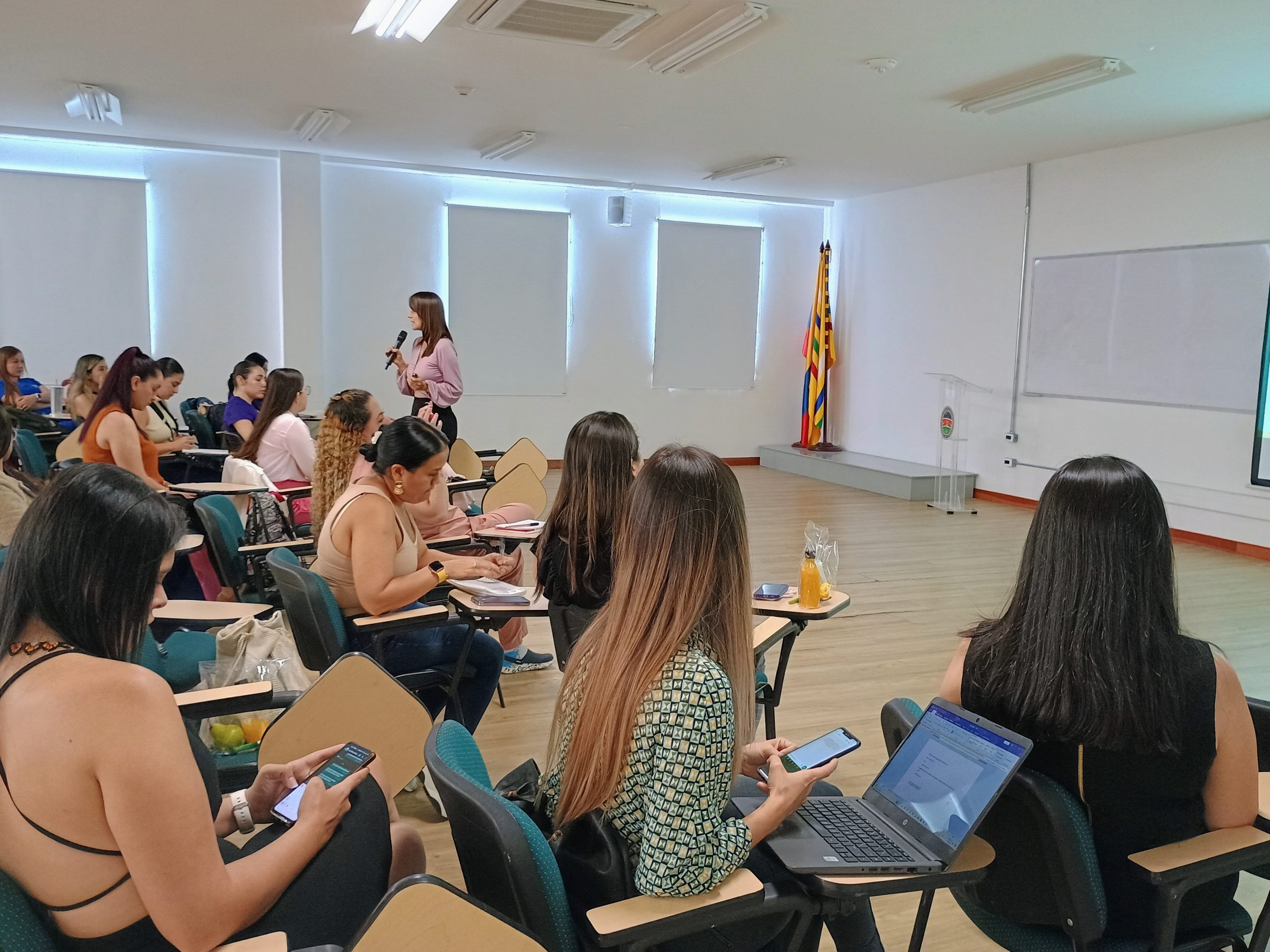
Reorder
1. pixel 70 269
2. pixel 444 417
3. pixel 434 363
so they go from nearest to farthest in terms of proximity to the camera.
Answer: pixel 434 363
pixel 444 417
pixel 70 269

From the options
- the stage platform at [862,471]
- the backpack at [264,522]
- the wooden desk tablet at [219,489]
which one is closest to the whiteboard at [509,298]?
the stage platform at [862,471]

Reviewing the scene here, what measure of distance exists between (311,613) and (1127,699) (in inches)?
82.0

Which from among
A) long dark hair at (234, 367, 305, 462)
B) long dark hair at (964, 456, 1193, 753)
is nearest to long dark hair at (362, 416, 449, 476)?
long dark hair at (964, 456, 1193, 753)

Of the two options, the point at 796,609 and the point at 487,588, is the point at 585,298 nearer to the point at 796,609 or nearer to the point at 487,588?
the point at 487,588

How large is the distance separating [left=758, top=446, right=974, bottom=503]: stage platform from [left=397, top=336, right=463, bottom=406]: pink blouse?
488 centimetres

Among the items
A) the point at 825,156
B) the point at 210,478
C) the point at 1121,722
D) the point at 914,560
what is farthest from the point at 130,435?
the point at 825,156

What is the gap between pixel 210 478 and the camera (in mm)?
6738

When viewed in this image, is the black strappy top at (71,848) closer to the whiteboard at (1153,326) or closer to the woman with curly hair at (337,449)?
the woman with curly hair at (337,449)

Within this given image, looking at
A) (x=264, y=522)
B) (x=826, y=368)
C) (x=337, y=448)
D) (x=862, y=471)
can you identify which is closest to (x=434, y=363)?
(x=264, y=522)

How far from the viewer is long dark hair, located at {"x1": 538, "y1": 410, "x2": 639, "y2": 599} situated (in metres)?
2.87

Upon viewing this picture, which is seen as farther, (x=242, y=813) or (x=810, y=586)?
(x=810, y=586)

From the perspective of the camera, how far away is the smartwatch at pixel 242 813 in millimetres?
1752

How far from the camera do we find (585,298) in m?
11.1

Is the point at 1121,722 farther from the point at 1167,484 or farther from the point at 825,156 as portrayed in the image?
the point at 825,156
